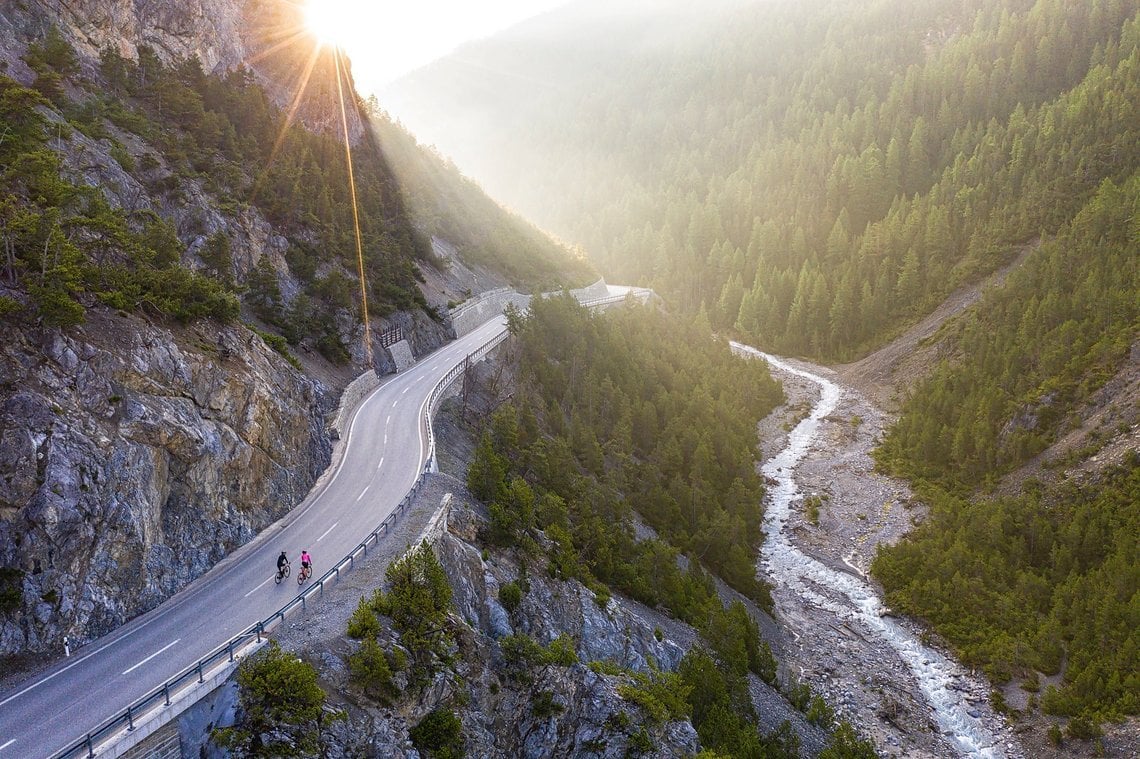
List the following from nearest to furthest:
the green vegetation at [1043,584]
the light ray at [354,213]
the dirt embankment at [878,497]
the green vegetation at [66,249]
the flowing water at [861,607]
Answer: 1. the green vegetation at [66,249]
2. the dirt embankment at [878,497]
3. the flowing water at [861,607]
4. the green vegetation at [1043,584]
5. the light ray at [354,213]

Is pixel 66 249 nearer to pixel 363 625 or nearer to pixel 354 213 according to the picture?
pixel 363 625

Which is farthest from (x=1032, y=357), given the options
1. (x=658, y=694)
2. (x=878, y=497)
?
(x=658, y=694)

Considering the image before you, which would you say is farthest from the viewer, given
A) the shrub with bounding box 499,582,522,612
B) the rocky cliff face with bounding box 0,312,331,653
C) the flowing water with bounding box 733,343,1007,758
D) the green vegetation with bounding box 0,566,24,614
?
the flowing water with bounding box 733,343,1007,758

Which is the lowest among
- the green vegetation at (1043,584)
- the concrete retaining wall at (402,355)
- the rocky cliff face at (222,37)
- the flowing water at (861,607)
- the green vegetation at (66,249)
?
the flowing water at (861,607)

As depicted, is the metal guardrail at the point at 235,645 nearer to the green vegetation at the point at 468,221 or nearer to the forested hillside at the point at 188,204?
the forested hillside at the point at 188,204

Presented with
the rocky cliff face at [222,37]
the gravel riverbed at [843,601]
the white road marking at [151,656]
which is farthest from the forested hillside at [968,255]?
the rocky cliff face at [222,37]

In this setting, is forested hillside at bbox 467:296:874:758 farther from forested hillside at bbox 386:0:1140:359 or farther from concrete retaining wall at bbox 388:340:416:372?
forested hillside at bbox 386:0:1140:359

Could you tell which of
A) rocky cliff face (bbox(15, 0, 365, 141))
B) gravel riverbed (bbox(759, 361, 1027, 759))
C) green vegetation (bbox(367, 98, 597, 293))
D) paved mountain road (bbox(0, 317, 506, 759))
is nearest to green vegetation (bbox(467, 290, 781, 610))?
gravel riverbed (bbox(759, 361, 1027, 759))
